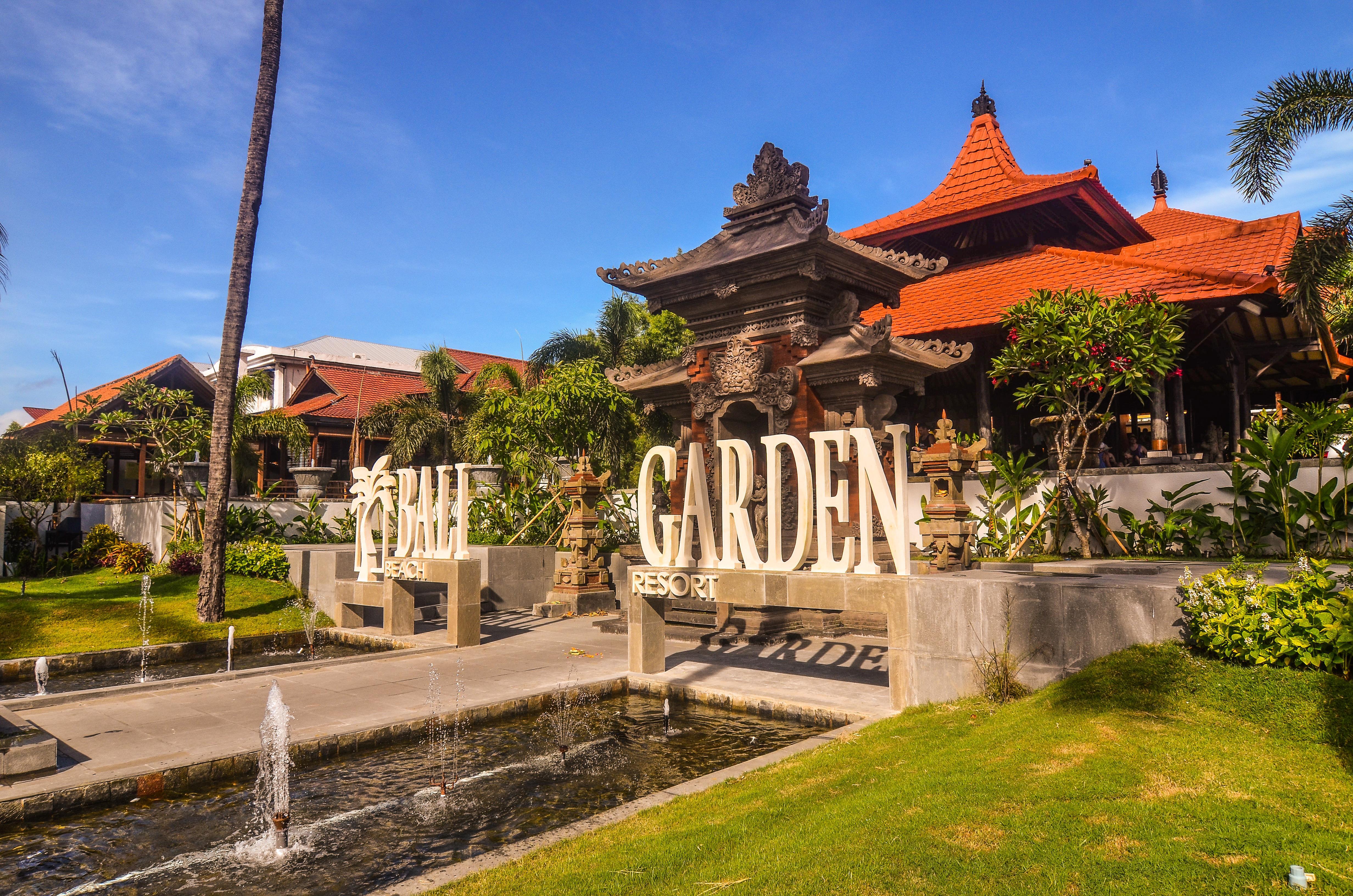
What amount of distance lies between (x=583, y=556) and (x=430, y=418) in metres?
19.3

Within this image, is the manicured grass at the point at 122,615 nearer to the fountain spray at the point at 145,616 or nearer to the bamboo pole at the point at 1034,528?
the fountain spray at the point at 145,616

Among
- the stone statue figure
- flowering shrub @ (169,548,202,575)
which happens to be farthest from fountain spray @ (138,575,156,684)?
the stone statue figure

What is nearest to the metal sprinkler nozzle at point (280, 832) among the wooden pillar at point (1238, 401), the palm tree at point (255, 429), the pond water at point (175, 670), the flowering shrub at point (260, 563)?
the pond water at point (175, 670)

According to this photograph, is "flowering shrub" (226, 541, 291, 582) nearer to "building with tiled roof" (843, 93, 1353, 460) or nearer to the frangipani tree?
"building with tiled roof" (843, 93, 1353, 460)

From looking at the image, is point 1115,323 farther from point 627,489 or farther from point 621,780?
point 627,489

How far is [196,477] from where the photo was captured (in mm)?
26875

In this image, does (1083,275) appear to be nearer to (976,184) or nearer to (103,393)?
(976,184)

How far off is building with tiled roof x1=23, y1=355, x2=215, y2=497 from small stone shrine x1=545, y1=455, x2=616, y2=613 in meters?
19.4

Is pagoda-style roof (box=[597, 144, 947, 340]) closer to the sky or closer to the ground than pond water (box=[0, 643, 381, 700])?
closer to the sky

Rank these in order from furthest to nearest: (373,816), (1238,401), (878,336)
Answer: (1238,401) < (878,336) < (373,816)

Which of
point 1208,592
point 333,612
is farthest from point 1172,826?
point 333,612

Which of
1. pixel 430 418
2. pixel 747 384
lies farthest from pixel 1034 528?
pixel 430 418

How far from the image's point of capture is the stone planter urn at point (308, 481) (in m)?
26.5

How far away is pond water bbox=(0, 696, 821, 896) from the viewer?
5.38 meters
